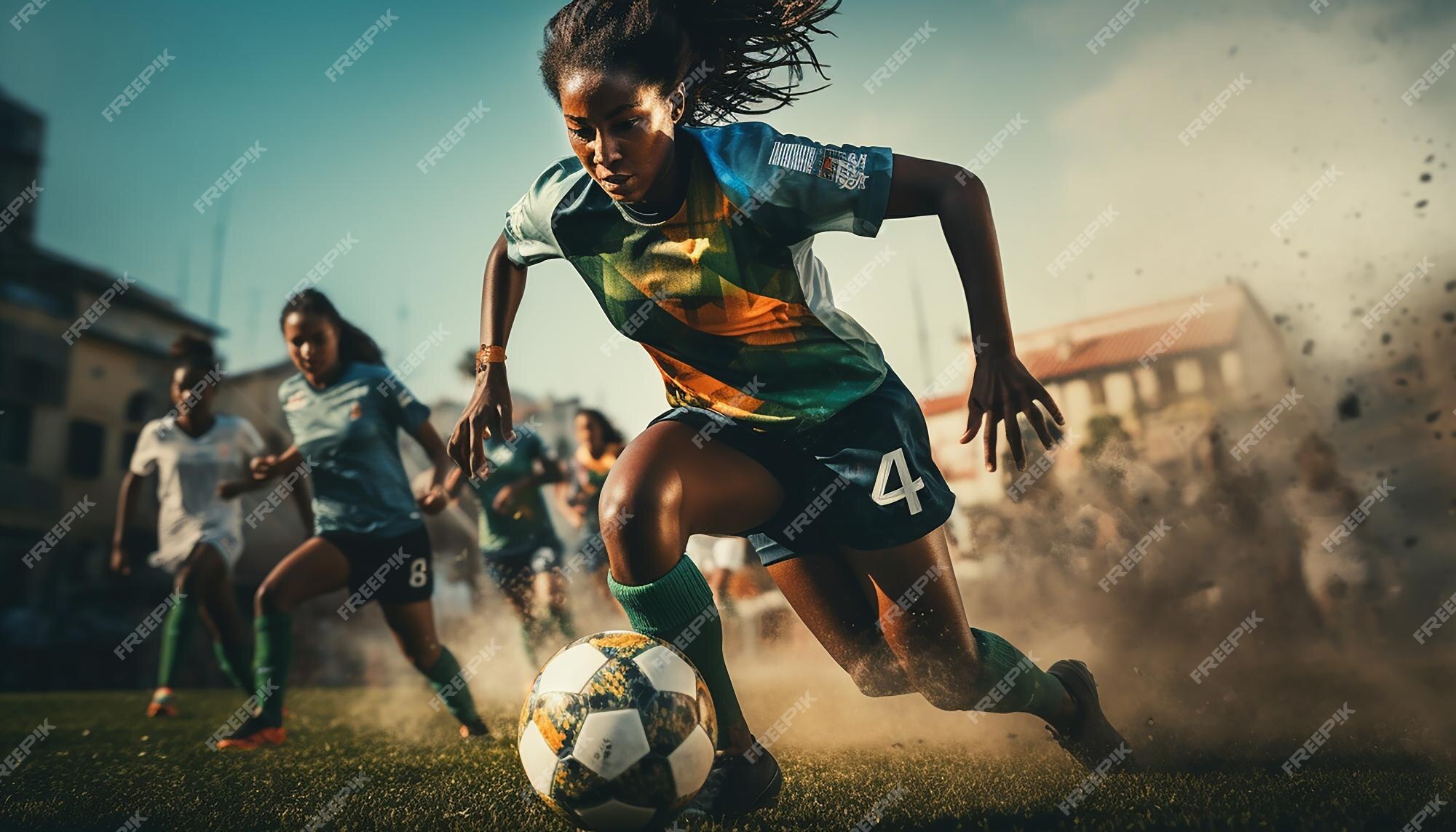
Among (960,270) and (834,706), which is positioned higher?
(960,270)

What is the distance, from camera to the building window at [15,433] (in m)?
18.4

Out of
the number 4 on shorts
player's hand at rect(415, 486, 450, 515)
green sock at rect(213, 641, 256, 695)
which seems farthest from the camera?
green sock at rect(213, 641, 256, 695)

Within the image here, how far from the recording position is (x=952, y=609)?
113 inches

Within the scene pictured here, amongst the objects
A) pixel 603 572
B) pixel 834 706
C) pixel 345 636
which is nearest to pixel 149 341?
pixel 345 636

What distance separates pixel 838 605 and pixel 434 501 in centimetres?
291

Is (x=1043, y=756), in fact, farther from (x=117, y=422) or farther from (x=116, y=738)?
(x=117, y=422)

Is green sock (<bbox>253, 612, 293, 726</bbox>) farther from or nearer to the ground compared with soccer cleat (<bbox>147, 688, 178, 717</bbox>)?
farther from the ground

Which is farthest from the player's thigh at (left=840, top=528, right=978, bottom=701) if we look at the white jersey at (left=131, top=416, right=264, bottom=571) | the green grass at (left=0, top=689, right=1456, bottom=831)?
the white jersey at (left=131, top=416, right=264, bottom=571)

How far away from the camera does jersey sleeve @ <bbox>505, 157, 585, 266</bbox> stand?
2.83 m

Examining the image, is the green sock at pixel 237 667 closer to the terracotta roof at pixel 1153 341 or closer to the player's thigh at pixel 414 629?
the player's thigh at pixel 414 629

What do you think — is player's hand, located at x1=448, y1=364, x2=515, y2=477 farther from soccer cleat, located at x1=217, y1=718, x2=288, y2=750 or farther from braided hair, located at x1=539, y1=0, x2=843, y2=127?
soccer cleat, located at x1=217, y1=718, x2=288, y2=750

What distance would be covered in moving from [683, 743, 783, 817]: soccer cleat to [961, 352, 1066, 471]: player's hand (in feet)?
3.36

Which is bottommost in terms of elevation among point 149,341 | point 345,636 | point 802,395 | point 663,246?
point 345,636

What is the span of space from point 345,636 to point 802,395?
37.6 feet
